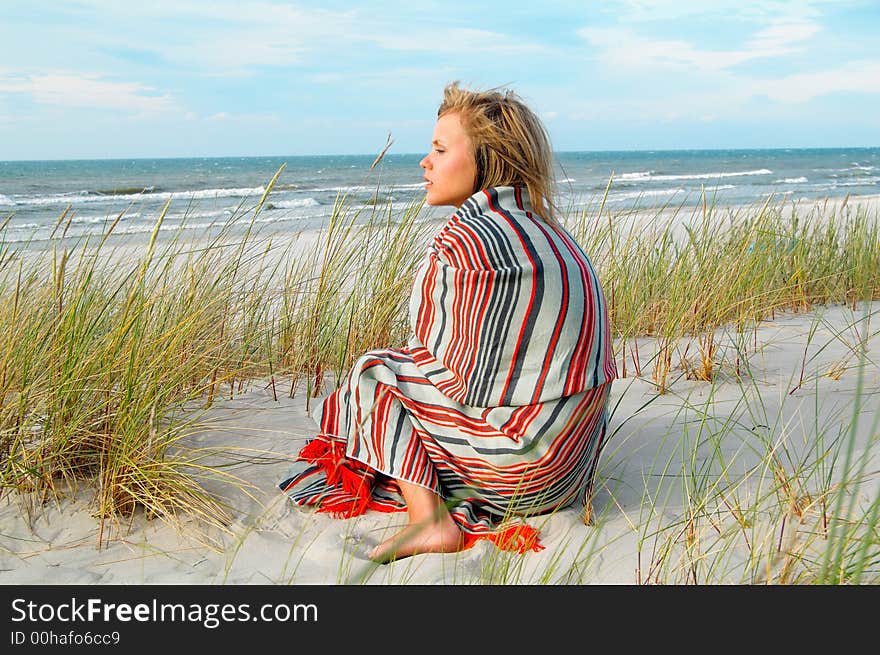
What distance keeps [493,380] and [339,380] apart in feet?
4.92

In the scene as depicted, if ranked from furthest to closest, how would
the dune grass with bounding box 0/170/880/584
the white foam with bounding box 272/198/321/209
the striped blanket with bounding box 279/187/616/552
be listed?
the white foam with bounding box 272/198/321/209, the striped blanket with bounding box 279/187/616/552, the dune grass with bounding box 0/170/880/584

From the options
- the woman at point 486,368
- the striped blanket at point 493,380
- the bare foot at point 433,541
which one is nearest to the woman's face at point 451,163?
the woman at point 486,368

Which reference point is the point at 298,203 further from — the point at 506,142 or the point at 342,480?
the point at 506,142

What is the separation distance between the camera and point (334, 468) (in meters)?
2.53

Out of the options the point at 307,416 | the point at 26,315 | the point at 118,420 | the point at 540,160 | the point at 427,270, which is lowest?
the point at 307,416

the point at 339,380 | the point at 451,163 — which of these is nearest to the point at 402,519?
the point at 451,163

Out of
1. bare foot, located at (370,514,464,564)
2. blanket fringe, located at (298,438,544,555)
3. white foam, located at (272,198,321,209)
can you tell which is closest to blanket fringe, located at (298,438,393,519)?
blanket fringe, located at (298,438,544,555)

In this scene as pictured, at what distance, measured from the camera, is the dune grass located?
1913 mm

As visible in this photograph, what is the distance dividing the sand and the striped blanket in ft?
0.46

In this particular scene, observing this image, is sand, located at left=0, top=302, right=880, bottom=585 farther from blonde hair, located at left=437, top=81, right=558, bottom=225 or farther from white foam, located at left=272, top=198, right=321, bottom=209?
white foam, located at left=272, top=198, right=321, bottom=209

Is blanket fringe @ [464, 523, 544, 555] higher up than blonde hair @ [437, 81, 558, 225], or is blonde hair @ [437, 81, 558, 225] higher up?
blonde hair @ [437, 81, 558, 225]
